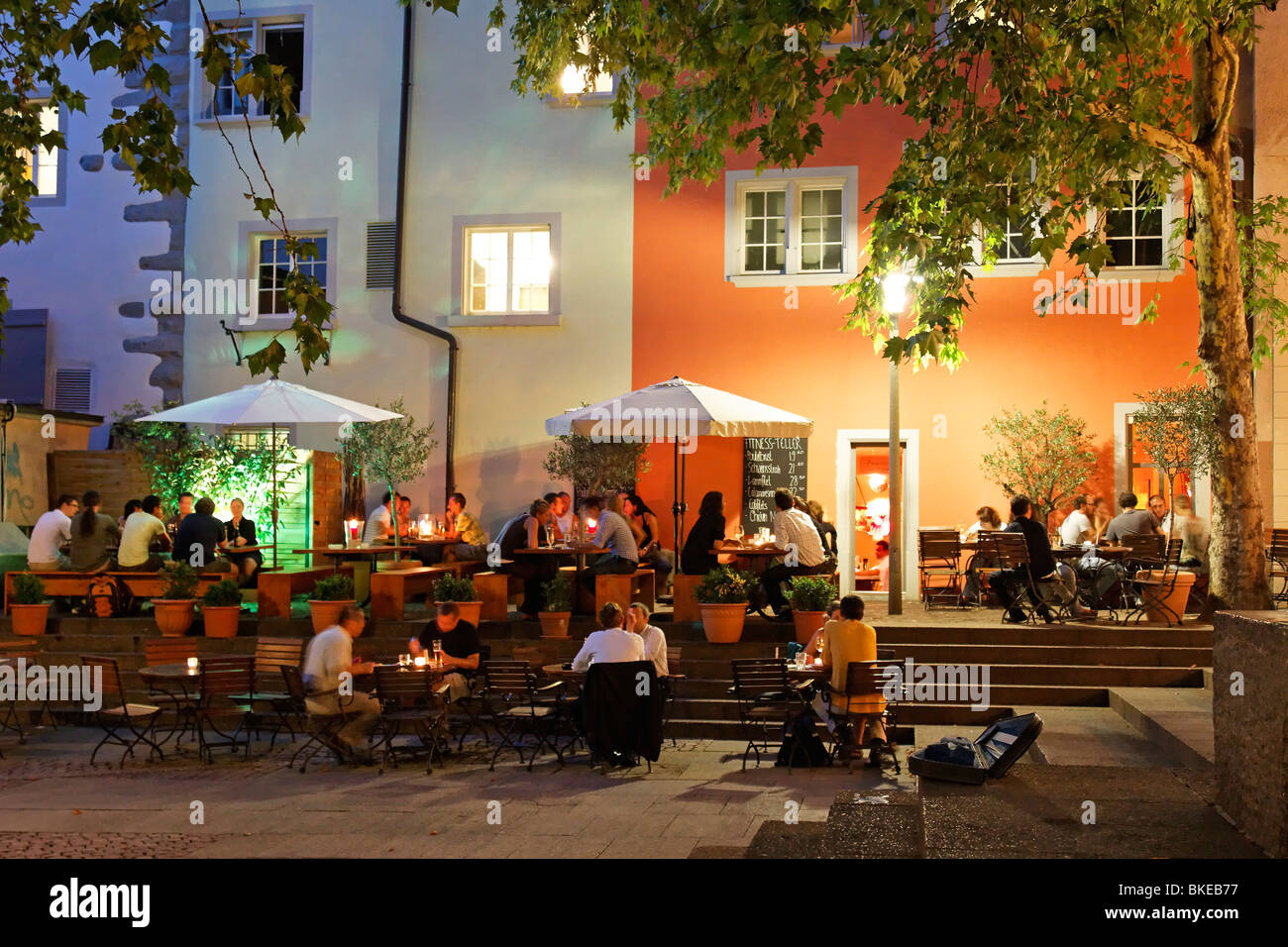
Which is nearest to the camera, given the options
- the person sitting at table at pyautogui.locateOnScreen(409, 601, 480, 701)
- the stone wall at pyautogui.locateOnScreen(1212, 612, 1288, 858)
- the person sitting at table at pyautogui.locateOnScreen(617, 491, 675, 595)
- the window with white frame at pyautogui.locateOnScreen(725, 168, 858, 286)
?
the stone wall at pyautogui.locateOnScreen(1212, 612, 1288, 858)

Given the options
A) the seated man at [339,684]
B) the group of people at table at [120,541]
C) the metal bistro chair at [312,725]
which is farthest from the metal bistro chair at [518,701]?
the group of people at table at [120,541]

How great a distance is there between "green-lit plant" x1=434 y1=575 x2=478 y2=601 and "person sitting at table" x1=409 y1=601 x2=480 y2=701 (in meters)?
1.43

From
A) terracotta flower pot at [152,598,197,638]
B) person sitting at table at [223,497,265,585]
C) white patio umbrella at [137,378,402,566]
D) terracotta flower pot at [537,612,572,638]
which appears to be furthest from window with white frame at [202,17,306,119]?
terracotta flower pot at [537,612,572,638]

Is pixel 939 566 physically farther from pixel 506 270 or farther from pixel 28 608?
pixel 28 608

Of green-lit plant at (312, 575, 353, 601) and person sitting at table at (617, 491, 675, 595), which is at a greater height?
person sitting at table at (617, 491, 675, 595)

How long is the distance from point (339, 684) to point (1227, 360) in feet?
29.4

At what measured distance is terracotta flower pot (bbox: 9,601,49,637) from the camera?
44.7 feet

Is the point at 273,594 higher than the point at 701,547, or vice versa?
the point at 701,547

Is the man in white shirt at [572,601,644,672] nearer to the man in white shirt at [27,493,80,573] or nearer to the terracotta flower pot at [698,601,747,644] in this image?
the terracotta flower pot at [698,601,747,644]

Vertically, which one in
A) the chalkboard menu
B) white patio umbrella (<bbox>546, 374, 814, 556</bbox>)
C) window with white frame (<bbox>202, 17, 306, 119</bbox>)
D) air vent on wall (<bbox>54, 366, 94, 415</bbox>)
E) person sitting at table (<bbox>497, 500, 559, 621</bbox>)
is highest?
window with white frame (<bbox>202, 17, 306, 119</bbox>)

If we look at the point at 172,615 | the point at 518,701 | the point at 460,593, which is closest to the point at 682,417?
the point at 460,593

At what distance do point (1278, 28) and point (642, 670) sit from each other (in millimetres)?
12029

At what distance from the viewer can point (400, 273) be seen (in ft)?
59.5

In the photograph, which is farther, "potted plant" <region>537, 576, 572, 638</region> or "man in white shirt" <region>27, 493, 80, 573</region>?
"man in white shirt" <region>27, 493, 80, 573</region>
